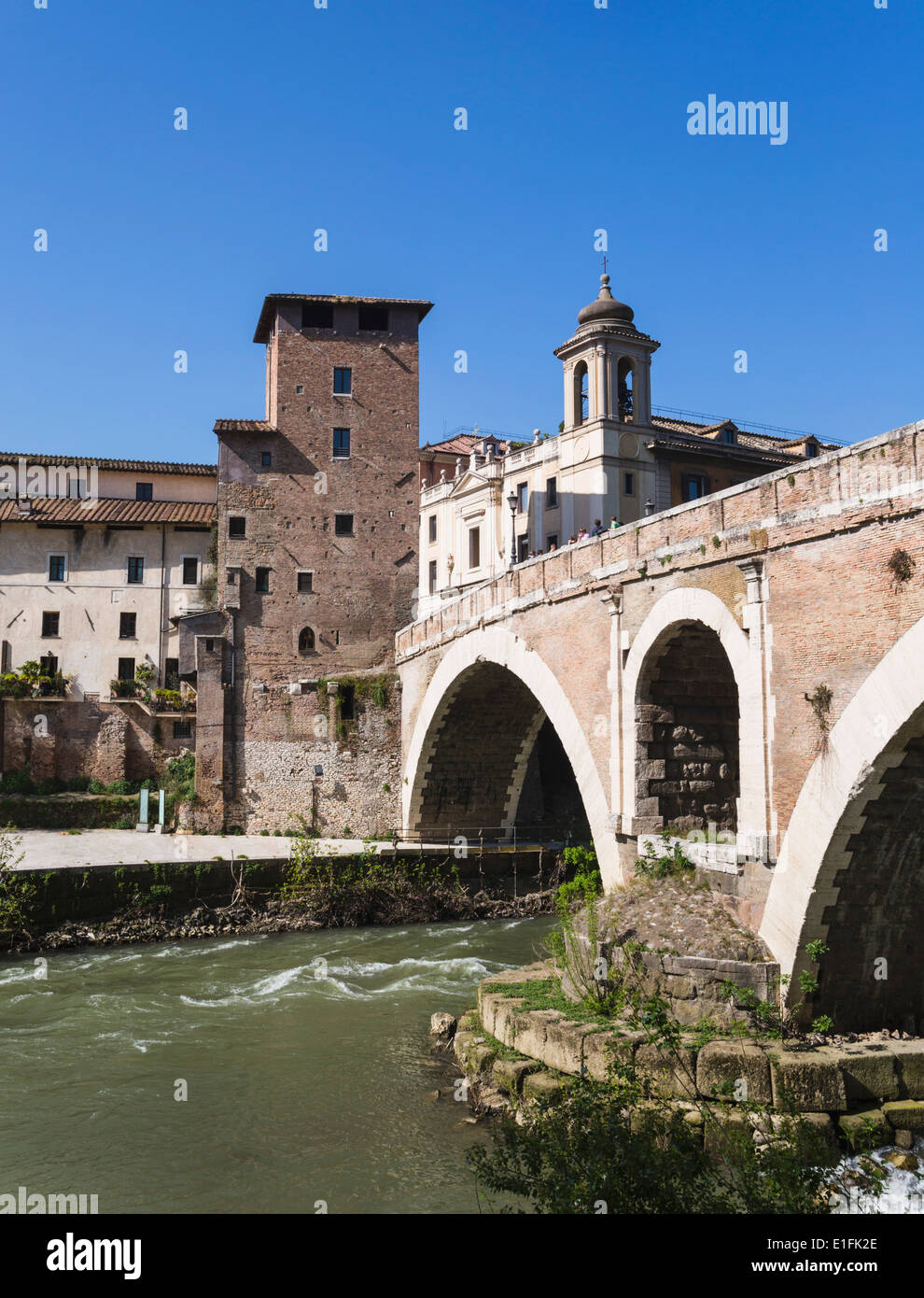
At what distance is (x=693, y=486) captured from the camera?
3161 centimetres

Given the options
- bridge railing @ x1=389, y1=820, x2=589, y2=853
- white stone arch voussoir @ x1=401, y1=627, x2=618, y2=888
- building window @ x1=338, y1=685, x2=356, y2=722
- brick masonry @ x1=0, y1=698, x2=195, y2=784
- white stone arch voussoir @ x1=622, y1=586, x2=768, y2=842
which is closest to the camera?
white stone arch voussoir @ x1=622, y1=586, x2=768, y2=842

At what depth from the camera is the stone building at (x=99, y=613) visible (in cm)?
3256

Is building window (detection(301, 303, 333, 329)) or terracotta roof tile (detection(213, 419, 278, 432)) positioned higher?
building window (detection(301, 303, 333, 329))

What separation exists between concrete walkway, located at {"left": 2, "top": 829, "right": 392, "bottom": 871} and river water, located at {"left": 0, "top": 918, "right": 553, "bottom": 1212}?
3170mm

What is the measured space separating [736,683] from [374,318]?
75.4 ft

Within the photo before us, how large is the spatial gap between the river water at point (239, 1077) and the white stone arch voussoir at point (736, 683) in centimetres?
435

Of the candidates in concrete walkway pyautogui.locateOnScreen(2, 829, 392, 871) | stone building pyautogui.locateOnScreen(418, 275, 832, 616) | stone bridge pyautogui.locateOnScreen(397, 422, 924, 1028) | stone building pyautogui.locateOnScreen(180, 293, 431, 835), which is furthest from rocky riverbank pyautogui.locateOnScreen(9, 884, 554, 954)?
stone building pyautogui.locateOnScreen(418, 275, 832, 616)

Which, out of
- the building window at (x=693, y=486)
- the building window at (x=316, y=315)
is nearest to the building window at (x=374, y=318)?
the building window at (x=316, y=315)

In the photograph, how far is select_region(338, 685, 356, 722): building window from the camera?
1211 inches

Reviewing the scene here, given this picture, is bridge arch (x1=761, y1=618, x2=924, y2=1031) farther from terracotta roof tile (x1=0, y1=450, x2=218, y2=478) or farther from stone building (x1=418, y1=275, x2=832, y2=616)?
terracotta roof tile (x1=0, y1=450, x2=218, y2=478)

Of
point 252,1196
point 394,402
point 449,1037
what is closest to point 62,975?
point 449,1037

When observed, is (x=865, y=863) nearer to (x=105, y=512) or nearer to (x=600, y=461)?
(x=600, y=461)

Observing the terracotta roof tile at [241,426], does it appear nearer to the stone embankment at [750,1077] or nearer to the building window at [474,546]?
the building window at [474,546]
